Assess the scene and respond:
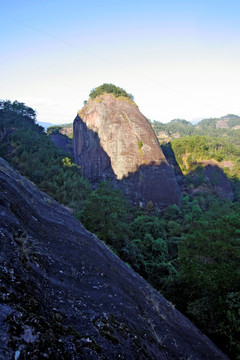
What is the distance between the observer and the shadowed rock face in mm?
1748

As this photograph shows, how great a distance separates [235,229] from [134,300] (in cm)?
581

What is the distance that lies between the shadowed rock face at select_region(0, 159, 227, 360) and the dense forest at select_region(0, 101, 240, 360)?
2364 mm

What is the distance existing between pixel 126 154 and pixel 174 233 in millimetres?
13939

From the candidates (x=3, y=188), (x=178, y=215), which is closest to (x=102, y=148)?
(x=178, y=215)

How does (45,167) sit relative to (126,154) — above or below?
below

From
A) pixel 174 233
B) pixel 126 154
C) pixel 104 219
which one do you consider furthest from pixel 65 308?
pixel 126 154

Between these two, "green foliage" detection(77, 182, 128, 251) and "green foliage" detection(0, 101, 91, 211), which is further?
"green foliage" detection(0, 101, 91, 211)

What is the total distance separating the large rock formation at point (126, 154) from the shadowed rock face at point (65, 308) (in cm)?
2435

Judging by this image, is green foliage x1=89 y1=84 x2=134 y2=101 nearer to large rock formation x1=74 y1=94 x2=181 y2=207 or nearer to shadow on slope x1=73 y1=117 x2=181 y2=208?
large rock formation x1=74 y1=94 x2=181 y2=207

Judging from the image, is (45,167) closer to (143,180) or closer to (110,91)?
(143,180)

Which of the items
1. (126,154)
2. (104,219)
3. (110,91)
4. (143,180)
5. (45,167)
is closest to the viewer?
(104,219)

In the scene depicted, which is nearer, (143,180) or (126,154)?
(143,180)

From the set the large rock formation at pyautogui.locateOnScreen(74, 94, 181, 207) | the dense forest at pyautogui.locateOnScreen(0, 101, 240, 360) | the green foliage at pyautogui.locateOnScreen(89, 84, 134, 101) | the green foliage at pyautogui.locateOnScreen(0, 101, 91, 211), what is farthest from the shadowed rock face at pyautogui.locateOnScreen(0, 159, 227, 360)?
the green foliage at pyautogui.locateOnScreen(89, 84, 134, 101)

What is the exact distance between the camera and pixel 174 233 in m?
21.7
